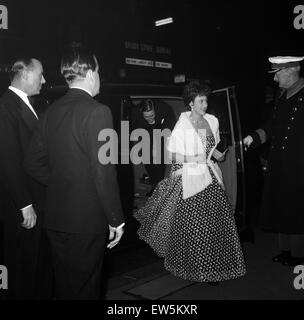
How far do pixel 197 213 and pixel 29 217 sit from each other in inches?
59.5

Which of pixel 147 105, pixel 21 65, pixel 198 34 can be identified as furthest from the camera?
pixel 198 34

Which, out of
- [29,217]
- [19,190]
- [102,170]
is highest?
[102,170]

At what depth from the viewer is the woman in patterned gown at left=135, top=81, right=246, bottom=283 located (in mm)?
3541

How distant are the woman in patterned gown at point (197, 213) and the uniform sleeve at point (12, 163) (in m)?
1.48

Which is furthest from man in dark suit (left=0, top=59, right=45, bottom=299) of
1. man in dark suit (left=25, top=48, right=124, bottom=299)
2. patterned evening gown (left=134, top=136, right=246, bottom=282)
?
patterned evening gown (left=134, top=136, right=246, bottom=282)

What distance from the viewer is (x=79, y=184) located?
2.25m

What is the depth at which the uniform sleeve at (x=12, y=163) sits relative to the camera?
2.56m

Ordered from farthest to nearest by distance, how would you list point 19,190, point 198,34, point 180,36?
point 198,34 → point 180,36 → point 19,190

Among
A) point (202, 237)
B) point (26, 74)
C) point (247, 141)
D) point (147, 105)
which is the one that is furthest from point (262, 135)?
point (26, 74)

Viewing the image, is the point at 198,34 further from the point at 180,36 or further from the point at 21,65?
the point at 21,65

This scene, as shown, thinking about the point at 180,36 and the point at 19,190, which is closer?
the point at 19,190

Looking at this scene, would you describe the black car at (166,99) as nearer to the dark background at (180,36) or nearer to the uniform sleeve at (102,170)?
the uniform sleeve at (102,170)

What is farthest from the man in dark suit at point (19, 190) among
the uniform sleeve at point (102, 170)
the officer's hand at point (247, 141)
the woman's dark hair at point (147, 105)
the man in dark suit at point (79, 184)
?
the woman's dark hair at point (147, 105)

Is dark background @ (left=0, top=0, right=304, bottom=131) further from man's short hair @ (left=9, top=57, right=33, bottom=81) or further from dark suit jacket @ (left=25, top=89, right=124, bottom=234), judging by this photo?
dark suit jacket @ (left=25, top=89, right=124, bottom=234)
